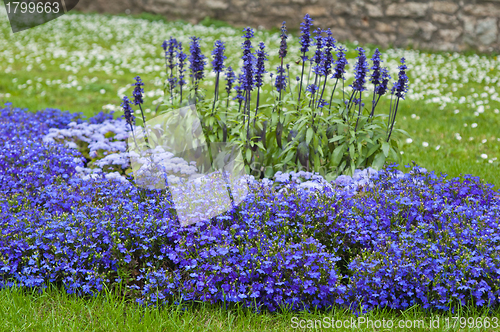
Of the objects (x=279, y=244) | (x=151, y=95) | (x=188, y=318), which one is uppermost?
(x=279, y=244)

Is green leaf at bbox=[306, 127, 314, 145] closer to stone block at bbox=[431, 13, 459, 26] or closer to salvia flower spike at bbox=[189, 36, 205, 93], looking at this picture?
salvia flower spike at bbox=[189, 36, 205, 93]

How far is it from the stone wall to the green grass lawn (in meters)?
0.50

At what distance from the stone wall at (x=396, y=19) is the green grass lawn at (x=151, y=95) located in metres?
0.50

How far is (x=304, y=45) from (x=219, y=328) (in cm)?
271

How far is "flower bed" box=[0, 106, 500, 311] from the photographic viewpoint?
2951 mm

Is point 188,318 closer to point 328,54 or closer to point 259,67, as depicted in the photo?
point 259,67

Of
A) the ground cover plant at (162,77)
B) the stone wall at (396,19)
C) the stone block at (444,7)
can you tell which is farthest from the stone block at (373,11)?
the stone block at (444,7)

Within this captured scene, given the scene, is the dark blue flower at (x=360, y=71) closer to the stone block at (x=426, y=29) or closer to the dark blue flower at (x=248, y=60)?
the dark blue flower at (x=248, y=60)

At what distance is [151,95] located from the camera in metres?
8.27

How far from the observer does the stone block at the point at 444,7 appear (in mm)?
11680

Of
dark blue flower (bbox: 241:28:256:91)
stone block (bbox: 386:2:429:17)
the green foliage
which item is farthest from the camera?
stone block (bbox: 386:2:429:17)

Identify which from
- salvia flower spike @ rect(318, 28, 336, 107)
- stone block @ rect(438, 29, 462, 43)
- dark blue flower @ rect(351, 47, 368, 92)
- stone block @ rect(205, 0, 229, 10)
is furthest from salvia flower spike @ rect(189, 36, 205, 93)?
stone block @ rect(205, 0, 229, 10)

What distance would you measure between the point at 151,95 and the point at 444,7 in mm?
8408

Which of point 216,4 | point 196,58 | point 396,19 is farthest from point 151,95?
point 396,19
